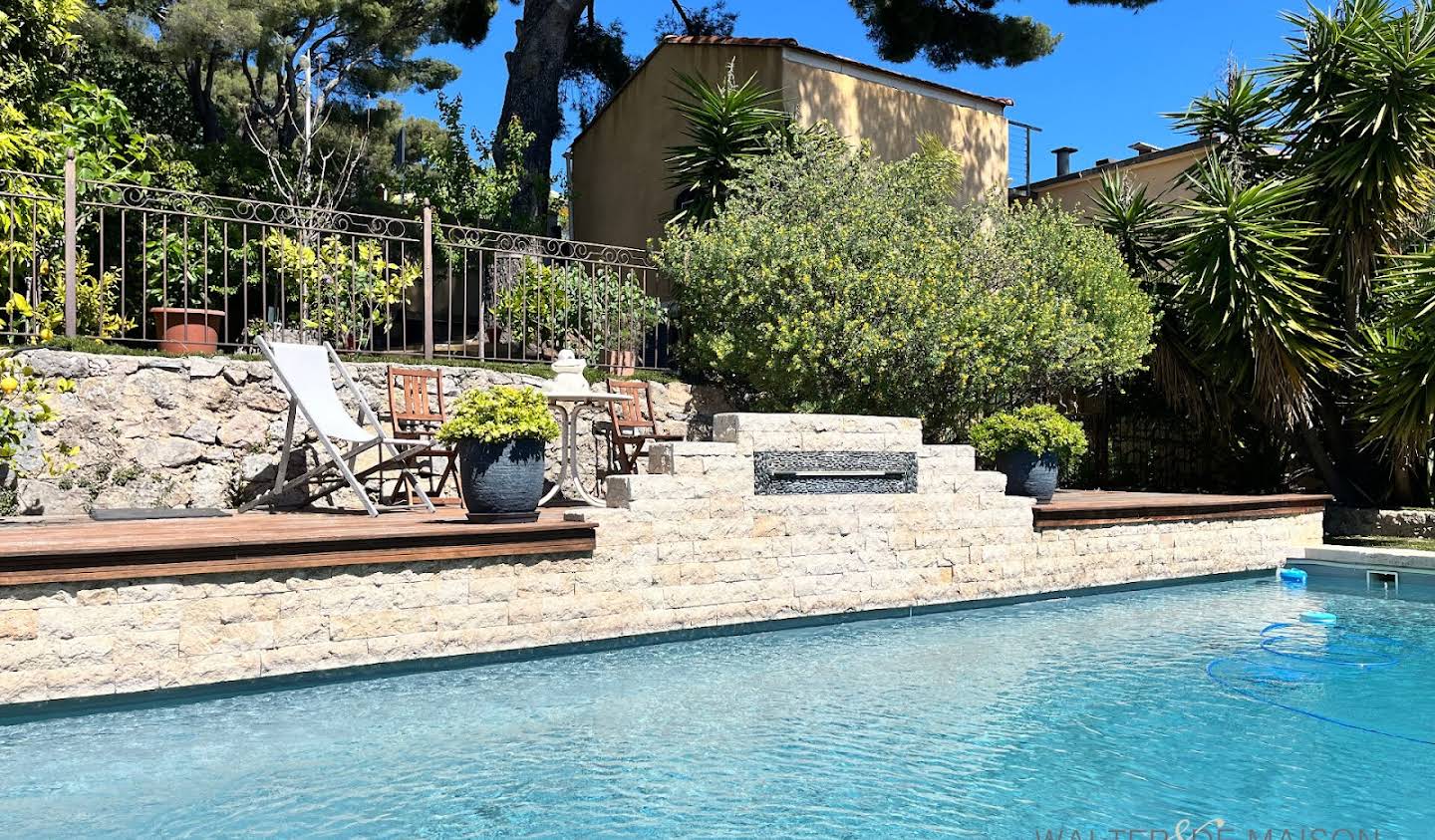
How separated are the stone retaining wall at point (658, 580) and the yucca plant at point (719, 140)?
18.2 ft

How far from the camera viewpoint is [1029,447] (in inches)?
346

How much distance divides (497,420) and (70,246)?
4.29 meters

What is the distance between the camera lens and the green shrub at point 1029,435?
8.80 meters

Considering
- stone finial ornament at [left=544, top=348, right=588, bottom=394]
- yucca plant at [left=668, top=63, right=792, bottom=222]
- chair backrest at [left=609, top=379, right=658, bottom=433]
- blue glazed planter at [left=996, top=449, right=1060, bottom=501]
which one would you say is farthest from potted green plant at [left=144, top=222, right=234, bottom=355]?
blue glazed planter at [left=996, top=449, right=1060, bottom=501]

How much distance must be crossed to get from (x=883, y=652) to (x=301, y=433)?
509 cm

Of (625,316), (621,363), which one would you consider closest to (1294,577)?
(621,363)

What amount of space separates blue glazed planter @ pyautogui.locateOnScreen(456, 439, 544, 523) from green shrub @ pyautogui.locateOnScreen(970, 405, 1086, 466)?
13.9 ft

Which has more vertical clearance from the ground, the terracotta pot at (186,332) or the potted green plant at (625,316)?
the potted green plant at (625,316)

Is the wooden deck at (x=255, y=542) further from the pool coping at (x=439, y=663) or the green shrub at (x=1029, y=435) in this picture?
the green shrub at (x=1029, y=435)

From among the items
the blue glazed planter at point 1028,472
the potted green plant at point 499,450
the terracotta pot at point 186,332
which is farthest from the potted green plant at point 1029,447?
the terracotta pot at point 186,332

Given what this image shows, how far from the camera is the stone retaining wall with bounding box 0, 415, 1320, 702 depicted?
498cm

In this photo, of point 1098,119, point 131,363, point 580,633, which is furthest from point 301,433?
point 1098,119

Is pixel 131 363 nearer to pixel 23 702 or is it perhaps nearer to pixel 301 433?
pixel 301 433

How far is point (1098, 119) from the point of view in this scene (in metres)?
20.2
